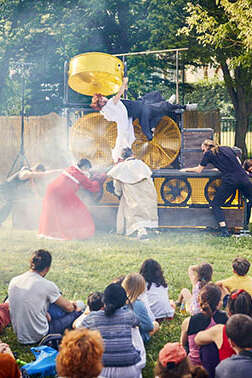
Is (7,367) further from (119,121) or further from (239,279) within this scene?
(119,121)

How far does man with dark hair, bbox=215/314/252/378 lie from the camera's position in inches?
142

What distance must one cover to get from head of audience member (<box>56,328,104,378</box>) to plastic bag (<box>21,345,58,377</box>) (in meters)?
1.31

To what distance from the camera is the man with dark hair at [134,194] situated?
10125 millimetres

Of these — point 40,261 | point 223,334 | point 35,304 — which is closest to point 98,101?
point 40,261

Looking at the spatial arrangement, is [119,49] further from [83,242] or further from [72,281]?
[72,281]

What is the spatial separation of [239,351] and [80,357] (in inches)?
41.3

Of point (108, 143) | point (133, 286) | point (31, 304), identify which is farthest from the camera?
point (108, 143)

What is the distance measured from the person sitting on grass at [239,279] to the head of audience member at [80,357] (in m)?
2.62

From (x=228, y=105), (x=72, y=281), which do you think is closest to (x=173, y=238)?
(x=72, y=281)

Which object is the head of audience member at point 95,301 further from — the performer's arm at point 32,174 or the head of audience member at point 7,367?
the performer's arm at point 32,174

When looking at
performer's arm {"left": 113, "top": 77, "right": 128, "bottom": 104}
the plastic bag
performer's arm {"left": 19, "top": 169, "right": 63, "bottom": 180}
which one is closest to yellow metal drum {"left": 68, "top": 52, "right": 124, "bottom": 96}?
performer's arm {"left": 113, "top": 77, "right": 128, "bottom": 104}

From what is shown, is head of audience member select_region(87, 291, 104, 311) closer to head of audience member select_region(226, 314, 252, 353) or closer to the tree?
head of audience member select_region(226, 314, 252, 353)

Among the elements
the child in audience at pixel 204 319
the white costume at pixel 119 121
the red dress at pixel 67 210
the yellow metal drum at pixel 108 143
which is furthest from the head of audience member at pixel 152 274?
the yellow metal drum at pixel 108 143

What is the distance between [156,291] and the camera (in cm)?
579
